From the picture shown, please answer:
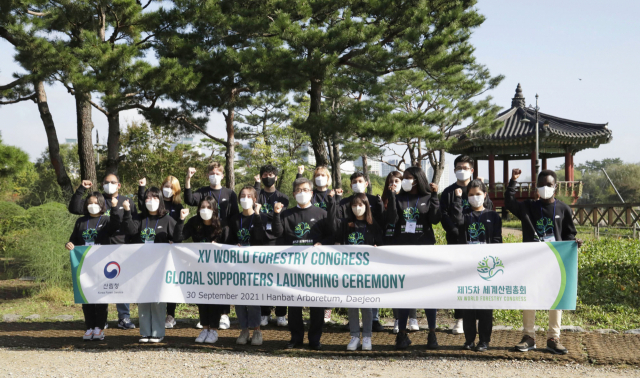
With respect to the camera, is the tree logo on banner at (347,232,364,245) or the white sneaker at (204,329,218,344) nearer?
the tree logo on banner at (347,232,364,245)

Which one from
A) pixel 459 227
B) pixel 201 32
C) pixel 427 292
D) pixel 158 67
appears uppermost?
pixel 201 32

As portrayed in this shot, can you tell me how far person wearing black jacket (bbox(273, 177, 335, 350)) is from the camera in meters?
5.27

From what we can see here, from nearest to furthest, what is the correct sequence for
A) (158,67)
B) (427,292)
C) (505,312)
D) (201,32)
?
(427,292) < (505,312) < (158,67) < (201,32)

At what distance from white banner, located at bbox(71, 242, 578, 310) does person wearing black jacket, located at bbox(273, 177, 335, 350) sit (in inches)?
6.6

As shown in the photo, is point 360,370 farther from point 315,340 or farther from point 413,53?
point 413,53

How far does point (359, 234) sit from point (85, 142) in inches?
393

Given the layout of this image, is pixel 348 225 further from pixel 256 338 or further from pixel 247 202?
pixel 256 338

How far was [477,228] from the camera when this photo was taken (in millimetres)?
5164

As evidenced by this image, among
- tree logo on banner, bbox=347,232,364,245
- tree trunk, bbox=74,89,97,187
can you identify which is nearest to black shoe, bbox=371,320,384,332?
tree logo on banner, bbox=347,232,364,245

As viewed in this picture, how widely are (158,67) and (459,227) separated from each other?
810 centimetres

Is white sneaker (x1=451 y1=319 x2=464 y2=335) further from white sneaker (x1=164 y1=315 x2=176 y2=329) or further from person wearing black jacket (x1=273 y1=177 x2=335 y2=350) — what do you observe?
white sneaker (x1=164 y1=315 x2=176 y2=329)

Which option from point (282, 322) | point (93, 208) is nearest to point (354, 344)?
point (282, 322)

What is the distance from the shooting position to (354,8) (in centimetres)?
1188

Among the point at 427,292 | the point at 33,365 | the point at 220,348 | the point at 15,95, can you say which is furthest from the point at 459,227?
the point at 15,95
